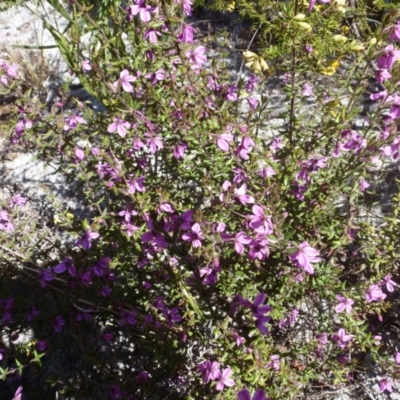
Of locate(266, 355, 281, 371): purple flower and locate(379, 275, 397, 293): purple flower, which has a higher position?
locate(379, 275, 397, 293): purple flower

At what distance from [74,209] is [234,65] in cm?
194

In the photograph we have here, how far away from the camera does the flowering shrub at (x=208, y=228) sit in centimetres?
191

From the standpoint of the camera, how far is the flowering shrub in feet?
6.26

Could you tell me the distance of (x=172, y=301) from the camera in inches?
105

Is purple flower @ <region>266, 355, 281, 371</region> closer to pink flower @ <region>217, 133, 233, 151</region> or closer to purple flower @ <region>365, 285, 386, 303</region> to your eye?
purple flower @ <region>365, 285, 386, 303</region>

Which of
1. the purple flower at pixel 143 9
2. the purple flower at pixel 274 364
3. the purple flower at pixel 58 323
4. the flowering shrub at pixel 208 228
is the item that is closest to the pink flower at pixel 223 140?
the flowering shrub at pixel 208 228

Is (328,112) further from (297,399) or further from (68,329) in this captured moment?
(68,329)

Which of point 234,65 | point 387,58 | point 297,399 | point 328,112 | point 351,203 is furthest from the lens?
point 234,65

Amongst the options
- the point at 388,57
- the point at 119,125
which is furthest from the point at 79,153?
the point at 388,57

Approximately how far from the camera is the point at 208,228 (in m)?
1.69

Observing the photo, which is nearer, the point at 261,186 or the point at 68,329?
the point at 261,186

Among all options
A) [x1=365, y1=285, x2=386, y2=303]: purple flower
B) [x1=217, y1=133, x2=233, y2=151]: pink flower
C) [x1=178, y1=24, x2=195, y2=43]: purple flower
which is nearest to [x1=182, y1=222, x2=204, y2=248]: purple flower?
[x1=217, y1=133, x2=233, y2=151]: pink flower

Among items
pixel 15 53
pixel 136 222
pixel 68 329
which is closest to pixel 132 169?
pixel 136 222

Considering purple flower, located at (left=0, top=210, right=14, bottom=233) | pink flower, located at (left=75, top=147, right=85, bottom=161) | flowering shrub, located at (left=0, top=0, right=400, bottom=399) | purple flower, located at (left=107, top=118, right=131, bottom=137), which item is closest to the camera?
flowering shrub, located at (left=0, top=0, right=400, bottom=399)
